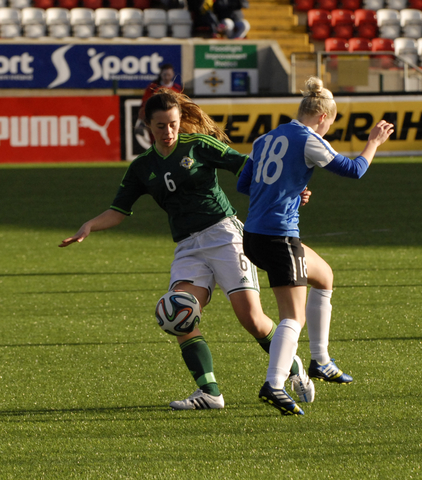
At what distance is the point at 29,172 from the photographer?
17234mm

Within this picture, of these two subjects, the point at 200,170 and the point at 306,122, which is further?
the point at 200,170

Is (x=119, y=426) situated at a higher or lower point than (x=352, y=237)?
higher

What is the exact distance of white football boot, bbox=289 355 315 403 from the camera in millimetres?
4250

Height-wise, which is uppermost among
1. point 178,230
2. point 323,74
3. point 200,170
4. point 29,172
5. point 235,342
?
point 200,170

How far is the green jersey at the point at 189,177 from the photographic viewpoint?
4418 mm

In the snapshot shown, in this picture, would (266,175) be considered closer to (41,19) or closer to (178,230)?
(178,230)

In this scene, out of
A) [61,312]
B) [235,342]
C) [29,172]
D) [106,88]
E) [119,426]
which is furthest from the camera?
[106,88]

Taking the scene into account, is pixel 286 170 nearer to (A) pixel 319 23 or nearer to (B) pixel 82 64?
(B) pixel 82 64

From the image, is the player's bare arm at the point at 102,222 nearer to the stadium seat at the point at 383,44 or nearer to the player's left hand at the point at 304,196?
the player's left hand at the point at 304,196

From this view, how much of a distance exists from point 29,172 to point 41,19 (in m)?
7.93

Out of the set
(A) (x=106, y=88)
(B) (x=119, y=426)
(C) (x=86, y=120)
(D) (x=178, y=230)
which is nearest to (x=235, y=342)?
(D) (x=178, y=230)

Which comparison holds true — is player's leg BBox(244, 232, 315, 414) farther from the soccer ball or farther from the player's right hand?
the player's right hand

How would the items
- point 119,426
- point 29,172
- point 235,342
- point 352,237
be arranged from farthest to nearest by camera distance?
point 29,172
point 352,237
point 235,342
point 119,426

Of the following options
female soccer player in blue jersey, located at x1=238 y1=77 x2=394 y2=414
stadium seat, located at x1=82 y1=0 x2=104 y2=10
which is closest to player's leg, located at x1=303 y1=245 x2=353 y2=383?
female soccer player in blue jersey, located at x1=238 y1=77 x2=394 y2=414
